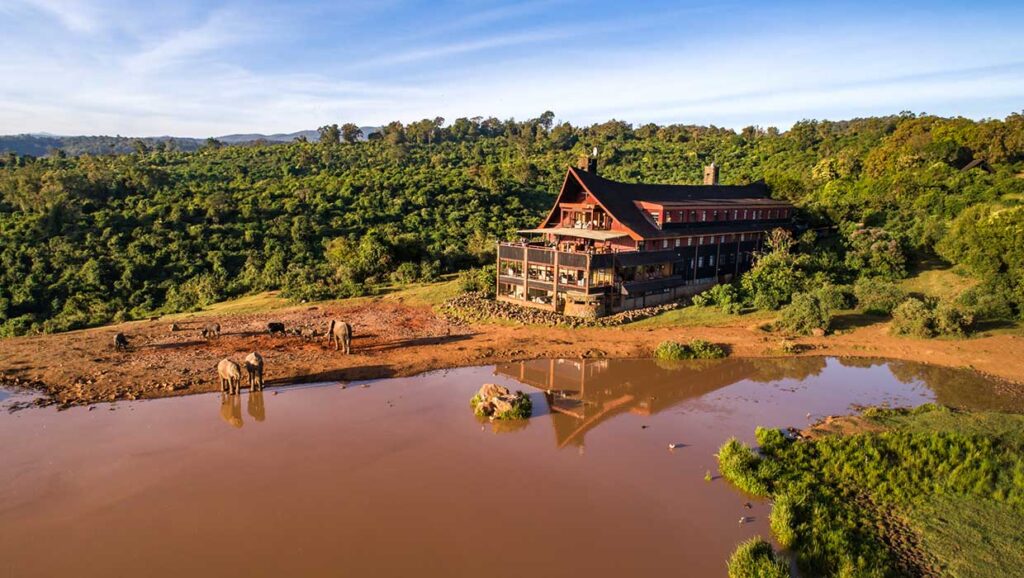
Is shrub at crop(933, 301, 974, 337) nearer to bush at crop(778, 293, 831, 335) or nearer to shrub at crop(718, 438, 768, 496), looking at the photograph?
bush at crop(778, 293, 831, 335)

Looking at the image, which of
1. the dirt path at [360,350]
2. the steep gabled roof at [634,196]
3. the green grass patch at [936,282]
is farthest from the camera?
the steep gabled roof at [634,196]

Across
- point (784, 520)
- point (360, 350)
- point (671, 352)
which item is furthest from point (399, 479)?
point (671, 352)

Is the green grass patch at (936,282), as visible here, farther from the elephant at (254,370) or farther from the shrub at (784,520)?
the elephant at (254,370)

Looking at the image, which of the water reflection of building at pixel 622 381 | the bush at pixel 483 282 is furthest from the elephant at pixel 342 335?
the bush at pixel 483 282

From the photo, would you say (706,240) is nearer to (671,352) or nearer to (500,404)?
(671,352)

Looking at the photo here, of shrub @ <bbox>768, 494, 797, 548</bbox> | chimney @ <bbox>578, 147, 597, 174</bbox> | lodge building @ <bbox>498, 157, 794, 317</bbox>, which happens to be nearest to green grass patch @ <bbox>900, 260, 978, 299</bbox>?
lodge building @ <bbox>498, 157, 794, 317</bbox>

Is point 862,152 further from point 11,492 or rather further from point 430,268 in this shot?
point 11,492
